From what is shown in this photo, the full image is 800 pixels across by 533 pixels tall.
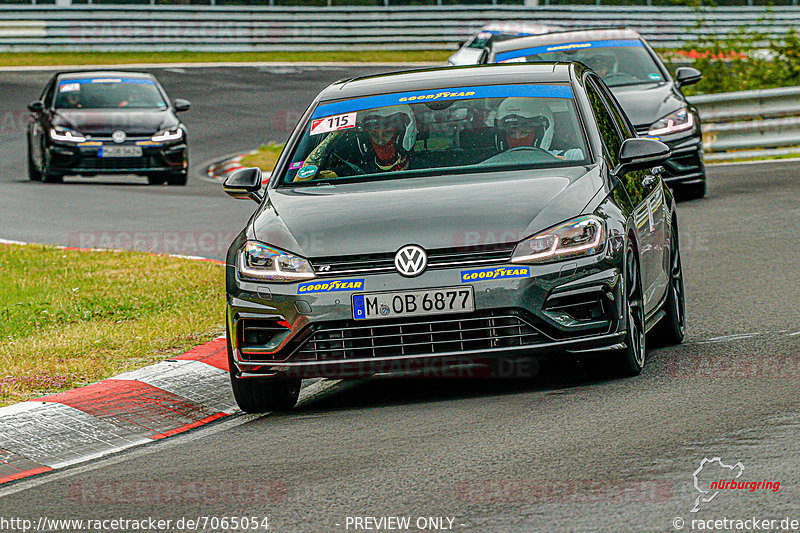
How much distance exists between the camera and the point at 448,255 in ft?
21.1

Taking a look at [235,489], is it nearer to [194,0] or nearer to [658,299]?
[658,299]

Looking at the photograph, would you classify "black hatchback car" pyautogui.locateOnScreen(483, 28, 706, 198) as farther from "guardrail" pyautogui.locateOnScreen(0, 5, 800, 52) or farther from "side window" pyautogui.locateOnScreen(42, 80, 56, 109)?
"guardrail" pyautogui.locateOnScreen(0, 5, 800, 52)

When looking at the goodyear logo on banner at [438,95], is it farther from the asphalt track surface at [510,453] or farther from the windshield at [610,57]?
the windshield at [610,57]

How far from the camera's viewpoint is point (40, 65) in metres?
37.4

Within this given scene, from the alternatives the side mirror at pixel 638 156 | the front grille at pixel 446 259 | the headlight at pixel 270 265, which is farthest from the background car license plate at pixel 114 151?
the front grille at pixel 446 259

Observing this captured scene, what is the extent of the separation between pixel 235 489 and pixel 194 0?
124 ft

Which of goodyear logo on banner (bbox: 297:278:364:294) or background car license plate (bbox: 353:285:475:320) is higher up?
goodyear logo on banner (bbox: 297:278:364:294)

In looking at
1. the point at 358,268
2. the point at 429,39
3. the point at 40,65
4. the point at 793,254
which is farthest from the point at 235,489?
the point at 429,39

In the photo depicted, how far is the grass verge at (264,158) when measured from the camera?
2116 centimetres

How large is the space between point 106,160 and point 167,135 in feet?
3.02

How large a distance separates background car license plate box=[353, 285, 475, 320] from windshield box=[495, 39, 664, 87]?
920cm

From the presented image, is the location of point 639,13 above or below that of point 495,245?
below

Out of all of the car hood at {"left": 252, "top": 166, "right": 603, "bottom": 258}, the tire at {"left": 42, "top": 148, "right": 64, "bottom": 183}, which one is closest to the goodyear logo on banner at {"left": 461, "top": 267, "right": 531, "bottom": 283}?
the car hood at {"left": 252, "top": 166, "right": 603, "bottom": 258}

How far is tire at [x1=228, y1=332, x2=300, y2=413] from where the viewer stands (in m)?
6.89
